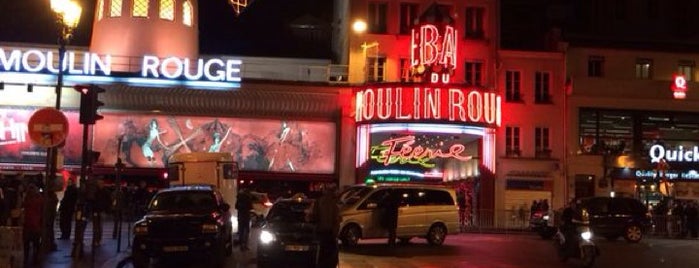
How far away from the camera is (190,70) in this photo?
40031 mm

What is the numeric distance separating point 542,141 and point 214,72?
16.5 meters

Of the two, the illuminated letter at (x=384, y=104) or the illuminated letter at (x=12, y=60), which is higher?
the illuminated letter at (x=12, y=60)

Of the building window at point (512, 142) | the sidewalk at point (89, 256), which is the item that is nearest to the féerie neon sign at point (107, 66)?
the building window at point (512, 142)

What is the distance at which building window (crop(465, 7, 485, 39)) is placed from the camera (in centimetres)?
4247

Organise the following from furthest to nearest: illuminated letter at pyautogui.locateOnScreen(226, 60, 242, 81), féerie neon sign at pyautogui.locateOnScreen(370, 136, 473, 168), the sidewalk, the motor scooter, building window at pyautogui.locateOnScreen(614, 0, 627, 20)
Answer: building window at pyautogui.locateOnScreen(614, 0, 627, 20)
illuminated letter at pyautogui.locateOnScreen(226, 60, 242, 81)
féerie neon sign at pyautogui.locateOnScreen(370, 136, 473, 168)
the motor scooter
the sidewalk

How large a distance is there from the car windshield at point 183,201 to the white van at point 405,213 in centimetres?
615

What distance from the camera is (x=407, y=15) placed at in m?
41.9

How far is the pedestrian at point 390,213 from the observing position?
82.0 ft

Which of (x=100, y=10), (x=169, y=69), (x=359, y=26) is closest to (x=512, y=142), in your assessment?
(x=359, y=26)

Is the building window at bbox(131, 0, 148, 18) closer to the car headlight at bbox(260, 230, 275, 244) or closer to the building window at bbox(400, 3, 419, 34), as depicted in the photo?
the building window at bbox(400, 3, 419, 34)

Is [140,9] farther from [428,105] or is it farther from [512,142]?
[512,142]

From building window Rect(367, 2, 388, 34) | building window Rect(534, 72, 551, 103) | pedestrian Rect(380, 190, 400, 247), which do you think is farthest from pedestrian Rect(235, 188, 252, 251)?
building window Rect(534, 72, 551, 103)

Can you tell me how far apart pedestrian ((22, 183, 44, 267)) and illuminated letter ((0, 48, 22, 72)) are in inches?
872

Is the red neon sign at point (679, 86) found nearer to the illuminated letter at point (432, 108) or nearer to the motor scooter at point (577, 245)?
the illuminated letter at point (432, 108)
